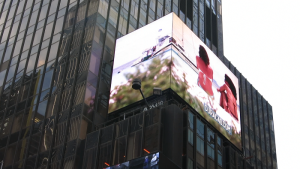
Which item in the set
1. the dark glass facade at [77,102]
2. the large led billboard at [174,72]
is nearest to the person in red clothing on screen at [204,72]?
the large led billboard at [174,72]

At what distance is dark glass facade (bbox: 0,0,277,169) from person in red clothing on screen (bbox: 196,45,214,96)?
3962mm

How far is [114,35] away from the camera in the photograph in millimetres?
48438

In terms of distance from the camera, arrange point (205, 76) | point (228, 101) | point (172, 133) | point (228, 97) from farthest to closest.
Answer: point (228, 97)
point (228, 101)
point (205, 76)
point (172, 133)

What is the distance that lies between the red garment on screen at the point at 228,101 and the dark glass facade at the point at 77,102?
3.85 meters

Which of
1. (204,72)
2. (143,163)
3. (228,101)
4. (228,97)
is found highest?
(204,72)

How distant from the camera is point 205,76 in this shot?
4706 centimetres

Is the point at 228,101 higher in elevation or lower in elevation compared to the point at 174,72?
higher

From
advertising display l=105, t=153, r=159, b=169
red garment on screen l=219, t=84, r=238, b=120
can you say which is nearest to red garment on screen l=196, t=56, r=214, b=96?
red garment on screen l=219, t=84, r=238, b=120

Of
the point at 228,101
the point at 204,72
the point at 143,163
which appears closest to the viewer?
the point at 143,163

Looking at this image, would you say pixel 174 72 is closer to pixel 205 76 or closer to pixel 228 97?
pixel 205 76

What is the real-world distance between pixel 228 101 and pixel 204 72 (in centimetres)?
446

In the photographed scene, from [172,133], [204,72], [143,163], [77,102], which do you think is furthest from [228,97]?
[143,163]

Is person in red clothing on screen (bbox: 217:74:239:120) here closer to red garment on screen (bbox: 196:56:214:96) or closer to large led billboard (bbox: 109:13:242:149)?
large led billboard (bbox: 109:13:242:149)

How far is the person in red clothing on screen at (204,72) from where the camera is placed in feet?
151
